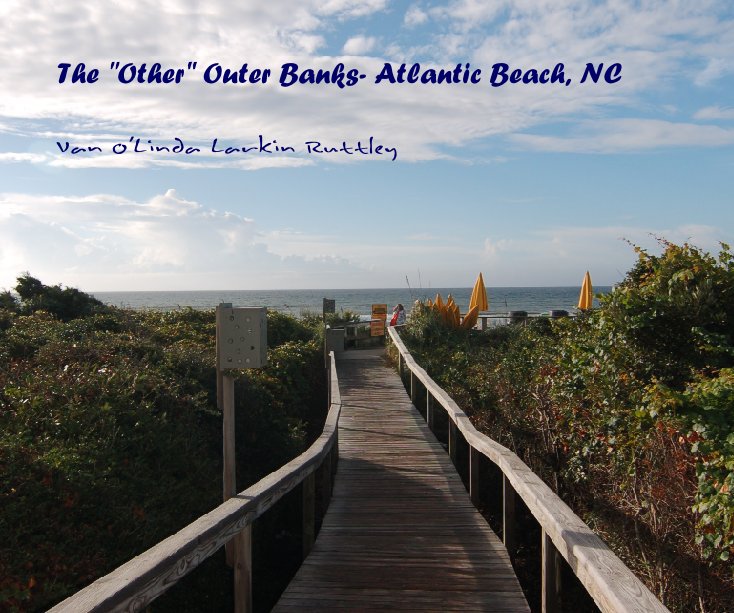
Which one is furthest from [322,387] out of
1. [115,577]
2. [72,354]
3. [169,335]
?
[115,577]

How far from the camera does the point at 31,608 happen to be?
3863 mm

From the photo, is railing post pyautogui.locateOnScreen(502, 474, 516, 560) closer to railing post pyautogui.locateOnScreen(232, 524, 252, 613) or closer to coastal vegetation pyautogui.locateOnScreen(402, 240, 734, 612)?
coastal vegetation pyautogui.locateOnScreen(402, 240, 734, 612)

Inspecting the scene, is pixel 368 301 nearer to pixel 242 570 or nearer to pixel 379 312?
pixel 379 312

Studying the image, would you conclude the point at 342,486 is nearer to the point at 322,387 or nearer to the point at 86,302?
the point at 322,387

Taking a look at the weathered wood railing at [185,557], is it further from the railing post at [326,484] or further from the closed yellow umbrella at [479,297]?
the closed yellow umbrella at [479,297]

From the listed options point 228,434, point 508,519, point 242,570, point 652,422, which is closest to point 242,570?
point 242,570

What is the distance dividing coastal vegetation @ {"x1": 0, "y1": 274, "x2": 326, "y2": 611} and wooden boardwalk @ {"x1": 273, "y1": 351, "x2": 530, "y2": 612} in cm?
99

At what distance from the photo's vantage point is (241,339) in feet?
16.6

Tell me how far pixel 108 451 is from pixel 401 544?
2464 mm

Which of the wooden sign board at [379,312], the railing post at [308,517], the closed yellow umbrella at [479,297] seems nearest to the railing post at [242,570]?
the railing post at [308,517]

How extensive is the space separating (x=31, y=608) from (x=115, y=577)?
5.04ft

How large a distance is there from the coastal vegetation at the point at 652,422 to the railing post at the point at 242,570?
295 centimetres

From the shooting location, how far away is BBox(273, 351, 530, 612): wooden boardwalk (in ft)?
14.7

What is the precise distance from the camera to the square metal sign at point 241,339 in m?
5.02
